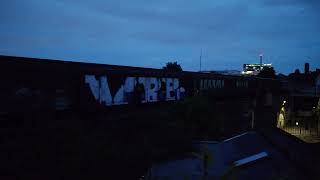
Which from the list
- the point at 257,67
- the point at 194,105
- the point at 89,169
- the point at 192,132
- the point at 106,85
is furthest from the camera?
the point at 257,67

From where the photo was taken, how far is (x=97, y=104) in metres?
16.8

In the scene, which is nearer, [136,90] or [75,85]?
[75,85]

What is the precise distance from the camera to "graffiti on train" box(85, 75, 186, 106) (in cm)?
1701

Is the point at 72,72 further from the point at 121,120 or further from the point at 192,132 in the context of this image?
the point at 192,132

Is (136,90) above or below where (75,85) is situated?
below

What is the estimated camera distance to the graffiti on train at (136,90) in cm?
1701

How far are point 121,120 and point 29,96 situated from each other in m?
4.42

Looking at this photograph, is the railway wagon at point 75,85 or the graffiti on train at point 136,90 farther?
the graffiti on train at point 136,90

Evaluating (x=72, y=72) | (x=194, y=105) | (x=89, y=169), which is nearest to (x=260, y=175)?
(x=89, y=169)

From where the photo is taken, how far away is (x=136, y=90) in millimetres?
20172

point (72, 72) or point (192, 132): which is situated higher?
point (72, 72)

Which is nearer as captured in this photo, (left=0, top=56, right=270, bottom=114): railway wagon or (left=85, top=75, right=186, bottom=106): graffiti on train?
(left=0, top=56, right=270, bottom=114): railway wagon

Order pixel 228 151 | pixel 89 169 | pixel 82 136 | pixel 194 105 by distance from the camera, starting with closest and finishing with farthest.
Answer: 1. pixel 89 169
2. pixel 82 136
3. pixel 228 151
4. pixel 194 105

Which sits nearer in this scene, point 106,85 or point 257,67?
point 106,85
